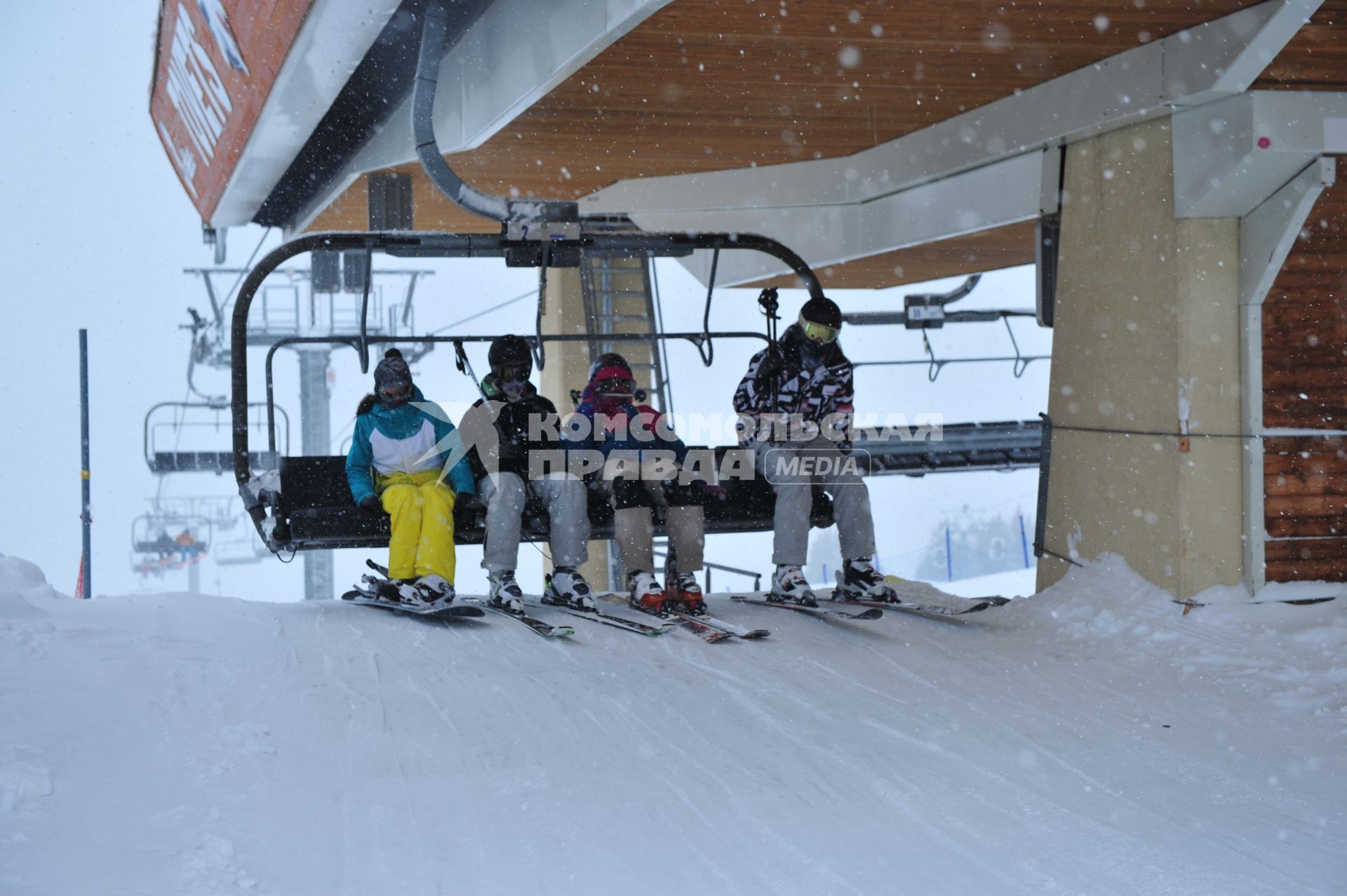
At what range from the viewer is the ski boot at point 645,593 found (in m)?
6.16

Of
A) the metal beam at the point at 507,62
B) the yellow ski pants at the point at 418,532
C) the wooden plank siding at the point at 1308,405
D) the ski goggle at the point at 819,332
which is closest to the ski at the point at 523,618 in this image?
the yellow ski pants at the point at 418,532

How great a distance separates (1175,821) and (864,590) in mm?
3403

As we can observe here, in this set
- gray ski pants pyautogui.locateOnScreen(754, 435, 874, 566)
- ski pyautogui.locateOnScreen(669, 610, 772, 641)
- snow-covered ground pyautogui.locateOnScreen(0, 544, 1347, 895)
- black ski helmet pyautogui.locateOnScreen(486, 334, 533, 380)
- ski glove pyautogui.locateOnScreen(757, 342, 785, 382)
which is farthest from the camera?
ski glove pyautogui.locateOnScreen(757, 342, 785, 382)

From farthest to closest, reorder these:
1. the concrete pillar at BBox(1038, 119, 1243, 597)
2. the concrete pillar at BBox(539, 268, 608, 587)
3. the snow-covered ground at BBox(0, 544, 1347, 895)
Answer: the concrete pillar at BBox(539, 268, 608, 587), the concrete pillar at BBox(1038, 119, 1243, 597), the snow-covered ground at BBox(0, 544, 1347, 895)

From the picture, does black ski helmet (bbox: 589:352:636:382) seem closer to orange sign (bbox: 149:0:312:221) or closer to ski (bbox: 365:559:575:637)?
ski (bbox: 365:559:575:637)

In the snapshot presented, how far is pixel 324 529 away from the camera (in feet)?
19.9

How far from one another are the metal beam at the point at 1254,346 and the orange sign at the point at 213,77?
505cm

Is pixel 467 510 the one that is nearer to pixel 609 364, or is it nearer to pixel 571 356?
pixel 609 364

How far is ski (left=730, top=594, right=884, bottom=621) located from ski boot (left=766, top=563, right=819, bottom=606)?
0.08 feet

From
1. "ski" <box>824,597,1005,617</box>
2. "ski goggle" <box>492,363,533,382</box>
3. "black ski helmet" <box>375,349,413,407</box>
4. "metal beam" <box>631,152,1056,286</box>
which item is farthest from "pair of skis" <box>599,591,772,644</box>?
"metal beam" <box>631,152,1056,286</box>

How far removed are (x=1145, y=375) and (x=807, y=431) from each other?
1.78 m

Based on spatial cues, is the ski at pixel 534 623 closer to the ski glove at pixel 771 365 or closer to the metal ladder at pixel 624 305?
the ski glove at pixel 771 365

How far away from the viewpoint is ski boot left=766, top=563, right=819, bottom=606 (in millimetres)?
6527

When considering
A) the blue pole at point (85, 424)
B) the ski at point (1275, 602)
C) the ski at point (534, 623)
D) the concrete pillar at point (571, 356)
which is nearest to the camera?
the ski at point (534, 623)
